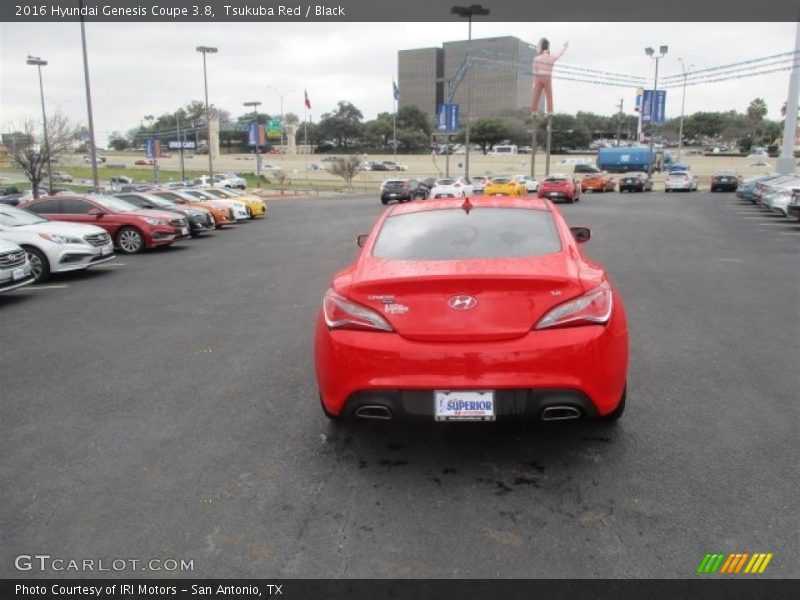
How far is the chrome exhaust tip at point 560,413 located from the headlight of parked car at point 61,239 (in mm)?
10129

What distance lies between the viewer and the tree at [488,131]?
12366 centimetres

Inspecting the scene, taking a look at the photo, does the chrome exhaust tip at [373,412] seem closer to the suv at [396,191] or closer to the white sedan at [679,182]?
the suv at [396,191]

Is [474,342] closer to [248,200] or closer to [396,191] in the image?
[248,200]

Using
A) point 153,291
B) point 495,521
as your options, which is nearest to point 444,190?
point 153,291

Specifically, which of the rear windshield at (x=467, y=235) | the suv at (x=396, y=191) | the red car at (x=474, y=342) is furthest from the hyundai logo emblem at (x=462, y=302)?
the suv at (x=396, y=191)

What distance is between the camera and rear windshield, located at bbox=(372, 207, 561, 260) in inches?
161

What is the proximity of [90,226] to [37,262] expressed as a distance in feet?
5.01

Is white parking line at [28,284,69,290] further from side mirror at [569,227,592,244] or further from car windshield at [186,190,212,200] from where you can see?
car windshield at [186,190,212,200]

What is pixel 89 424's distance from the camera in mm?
4562

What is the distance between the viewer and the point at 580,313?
11.7 feet

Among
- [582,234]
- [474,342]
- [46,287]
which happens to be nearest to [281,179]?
[46,287]

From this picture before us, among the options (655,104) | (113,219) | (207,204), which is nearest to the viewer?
(113,219)
